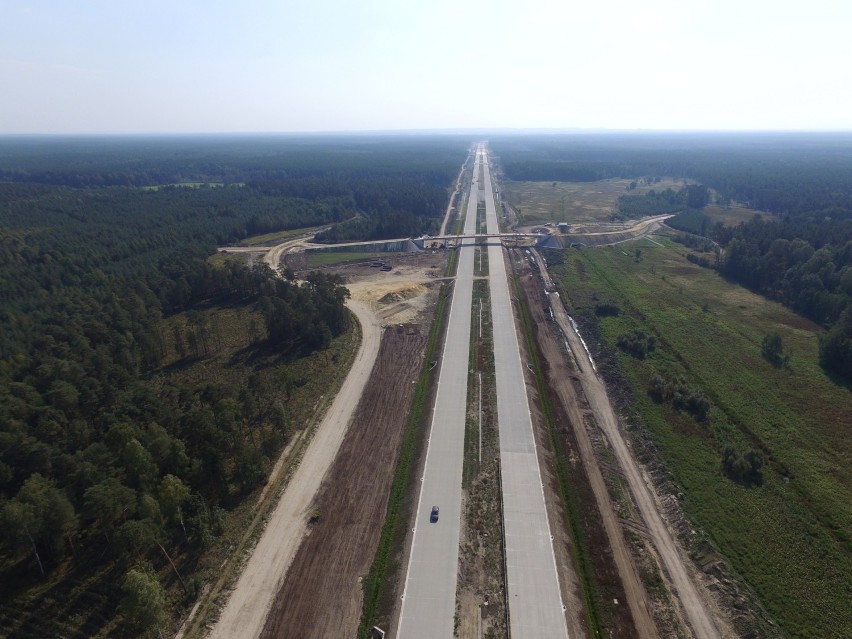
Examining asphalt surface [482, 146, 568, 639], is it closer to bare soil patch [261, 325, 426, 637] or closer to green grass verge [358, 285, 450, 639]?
green grass verge [358, 285, 450, 639]

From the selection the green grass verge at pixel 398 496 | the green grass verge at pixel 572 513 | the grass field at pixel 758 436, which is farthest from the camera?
the grass field at pixel 758 436

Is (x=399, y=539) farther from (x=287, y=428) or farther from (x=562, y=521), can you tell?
(x=287, y=428)

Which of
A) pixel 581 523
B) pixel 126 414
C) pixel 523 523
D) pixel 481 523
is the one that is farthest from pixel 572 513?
pixel 126 414

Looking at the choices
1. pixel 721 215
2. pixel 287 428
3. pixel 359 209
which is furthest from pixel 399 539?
pixel 721 215

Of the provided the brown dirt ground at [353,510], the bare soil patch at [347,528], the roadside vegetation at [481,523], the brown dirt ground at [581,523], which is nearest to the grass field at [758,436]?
the brown dirt ground at [581,523]

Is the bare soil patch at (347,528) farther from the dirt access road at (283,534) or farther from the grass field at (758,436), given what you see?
the grass field at (758,436)

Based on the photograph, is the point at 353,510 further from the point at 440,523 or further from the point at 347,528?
the point at 440,523
